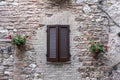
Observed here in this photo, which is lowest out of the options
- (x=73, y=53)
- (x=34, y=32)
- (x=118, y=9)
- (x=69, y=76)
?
(x=69, y=76)

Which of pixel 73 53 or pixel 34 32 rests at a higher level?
pixel 34 32

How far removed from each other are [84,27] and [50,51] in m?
0.83

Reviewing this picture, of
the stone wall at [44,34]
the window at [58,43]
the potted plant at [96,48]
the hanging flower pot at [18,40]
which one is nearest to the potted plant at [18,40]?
the hanging flower pot at [18,40]

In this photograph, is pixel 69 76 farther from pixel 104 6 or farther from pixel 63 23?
pixel 104 6

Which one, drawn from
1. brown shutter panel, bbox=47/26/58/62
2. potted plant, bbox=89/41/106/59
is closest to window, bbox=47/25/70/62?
brown shutter panel, bbox=47/26/58/62

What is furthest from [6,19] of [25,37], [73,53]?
[73,53]

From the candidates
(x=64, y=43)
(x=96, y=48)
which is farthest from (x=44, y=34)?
(x=96, y=48)

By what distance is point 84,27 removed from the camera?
5754 millimetres

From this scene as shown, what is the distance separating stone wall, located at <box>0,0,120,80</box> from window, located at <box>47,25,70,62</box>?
9cm

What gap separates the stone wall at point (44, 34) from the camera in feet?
18.6

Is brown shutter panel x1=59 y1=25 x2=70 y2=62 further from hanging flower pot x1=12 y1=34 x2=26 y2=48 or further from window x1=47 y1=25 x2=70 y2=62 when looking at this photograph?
hanging flower pot x1=12 y1=34 x2=26 y2=48

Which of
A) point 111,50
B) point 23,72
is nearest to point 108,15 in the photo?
point 111,50

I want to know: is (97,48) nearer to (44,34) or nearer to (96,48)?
(96,48)

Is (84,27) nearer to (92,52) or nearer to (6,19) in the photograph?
(92,52)
